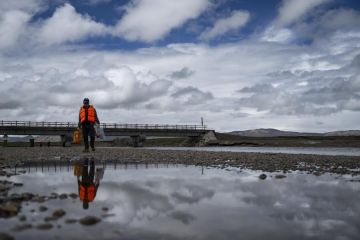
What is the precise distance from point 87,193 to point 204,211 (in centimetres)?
251

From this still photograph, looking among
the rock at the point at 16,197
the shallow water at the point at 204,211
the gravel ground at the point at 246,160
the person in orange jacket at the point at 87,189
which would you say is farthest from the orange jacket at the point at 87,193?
the gravel ground at the point at 246,160

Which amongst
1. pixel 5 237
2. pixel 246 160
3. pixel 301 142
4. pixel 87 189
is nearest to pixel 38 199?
pixel 87 189

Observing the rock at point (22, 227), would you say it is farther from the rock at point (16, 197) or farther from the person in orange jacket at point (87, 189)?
the rock at point (16, 197)

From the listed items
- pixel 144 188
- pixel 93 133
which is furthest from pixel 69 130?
pixel 144 188

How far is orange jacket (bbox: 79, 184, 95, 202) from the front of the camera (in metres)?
6.32

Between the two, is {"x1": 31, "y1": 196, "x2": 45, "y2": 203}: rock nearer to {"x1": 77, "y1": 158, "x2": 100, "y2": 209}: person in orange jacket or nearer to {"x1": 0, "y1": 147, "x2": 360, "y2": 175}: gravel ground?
{"x1": 77, "y1": 158, "x2": 100, "y2": 209}: person in orange jacket

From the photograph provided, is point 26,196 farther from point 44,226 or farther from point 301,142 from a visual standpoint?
point 301,142

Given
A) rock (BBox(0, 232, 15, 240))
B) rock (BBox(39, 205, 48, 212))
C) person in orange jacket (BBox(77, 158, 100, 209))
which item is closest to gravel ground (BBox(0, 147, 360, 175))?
person in orange jacket (BBox(77, 158, 100, 209))

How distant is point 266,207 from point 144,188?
2.81m

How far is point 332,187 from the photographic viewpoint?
8250mm

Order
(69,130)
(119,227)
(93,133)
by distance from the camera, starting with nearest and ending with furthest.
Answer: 1. (119,227)
2. (93,133)
3. (69,130)

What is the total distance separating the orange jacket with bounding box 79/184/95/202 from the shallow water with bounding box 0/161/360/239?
0.13 metres

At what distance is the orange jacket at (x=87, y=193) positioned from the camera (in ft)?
20.7

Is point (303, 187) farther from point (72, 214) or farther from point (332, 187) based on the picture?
point (72, 214)
